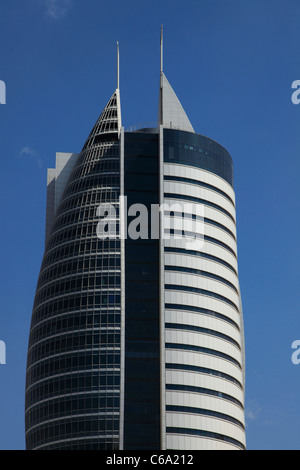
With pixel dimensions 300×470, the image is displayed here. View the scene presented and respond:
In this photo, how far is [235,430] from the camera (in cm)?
19725

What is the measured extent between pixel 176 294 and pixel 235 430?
3368 centimetres

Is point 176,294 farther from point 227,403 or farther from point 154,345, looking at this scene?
point 227,403

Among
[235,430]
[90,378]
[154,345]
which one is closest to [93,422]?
[90,378]

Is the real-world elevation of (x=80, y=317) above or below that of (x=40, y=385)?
above

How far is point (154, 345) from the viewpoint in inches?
7633

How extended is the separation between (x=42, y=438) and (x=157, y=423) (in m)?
26.9
